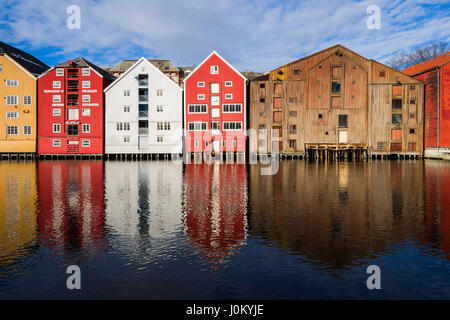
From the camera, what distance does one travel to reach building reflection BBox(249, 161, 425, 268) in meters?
11.5

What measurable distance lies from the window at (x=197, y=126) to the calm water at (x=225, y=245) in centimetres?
4014

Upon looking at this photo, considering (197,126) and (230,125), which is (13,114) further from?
(230,125)

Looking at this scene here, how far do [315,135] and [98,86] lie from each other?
134 feet

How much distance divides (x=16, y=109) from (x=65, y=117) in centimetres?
917

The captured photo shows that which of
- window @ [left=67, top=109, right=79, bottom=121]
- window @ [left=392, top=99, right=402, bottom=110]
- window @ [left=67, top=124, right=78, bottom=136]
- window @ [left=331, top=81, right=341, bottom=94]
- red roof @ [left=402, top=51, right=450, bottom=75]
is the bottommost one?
window @ [left=67, top=124, right=78, bottom=136]

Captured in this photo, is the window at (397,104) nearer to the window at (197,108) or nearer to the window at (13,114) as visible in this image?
the window at (197,108)

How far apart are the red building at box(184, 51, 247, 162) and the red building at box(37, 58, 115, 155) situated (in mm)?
17887

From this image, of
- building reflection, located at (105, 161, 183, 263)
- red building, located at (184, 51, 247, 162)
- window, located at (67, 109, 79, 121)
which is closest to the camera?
building reflection, located at (105, 161, 183, 263)

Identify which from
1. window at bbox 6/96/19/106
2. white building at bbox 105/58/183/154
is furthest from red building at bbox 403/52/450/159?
window at bbox 6/96/19/106

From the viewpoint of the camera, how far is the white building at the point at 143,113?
63469mm

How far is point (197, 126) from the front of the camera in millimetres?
61938

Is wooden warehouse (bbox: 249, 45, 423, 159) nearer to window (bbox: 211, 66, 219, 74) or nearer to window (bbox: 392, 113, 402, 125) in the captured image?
window (bbox: 392, 113, 402, 125)

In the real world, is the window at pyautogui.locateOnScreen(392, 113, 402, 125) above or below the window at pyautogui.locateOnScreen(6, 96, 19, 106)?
below
